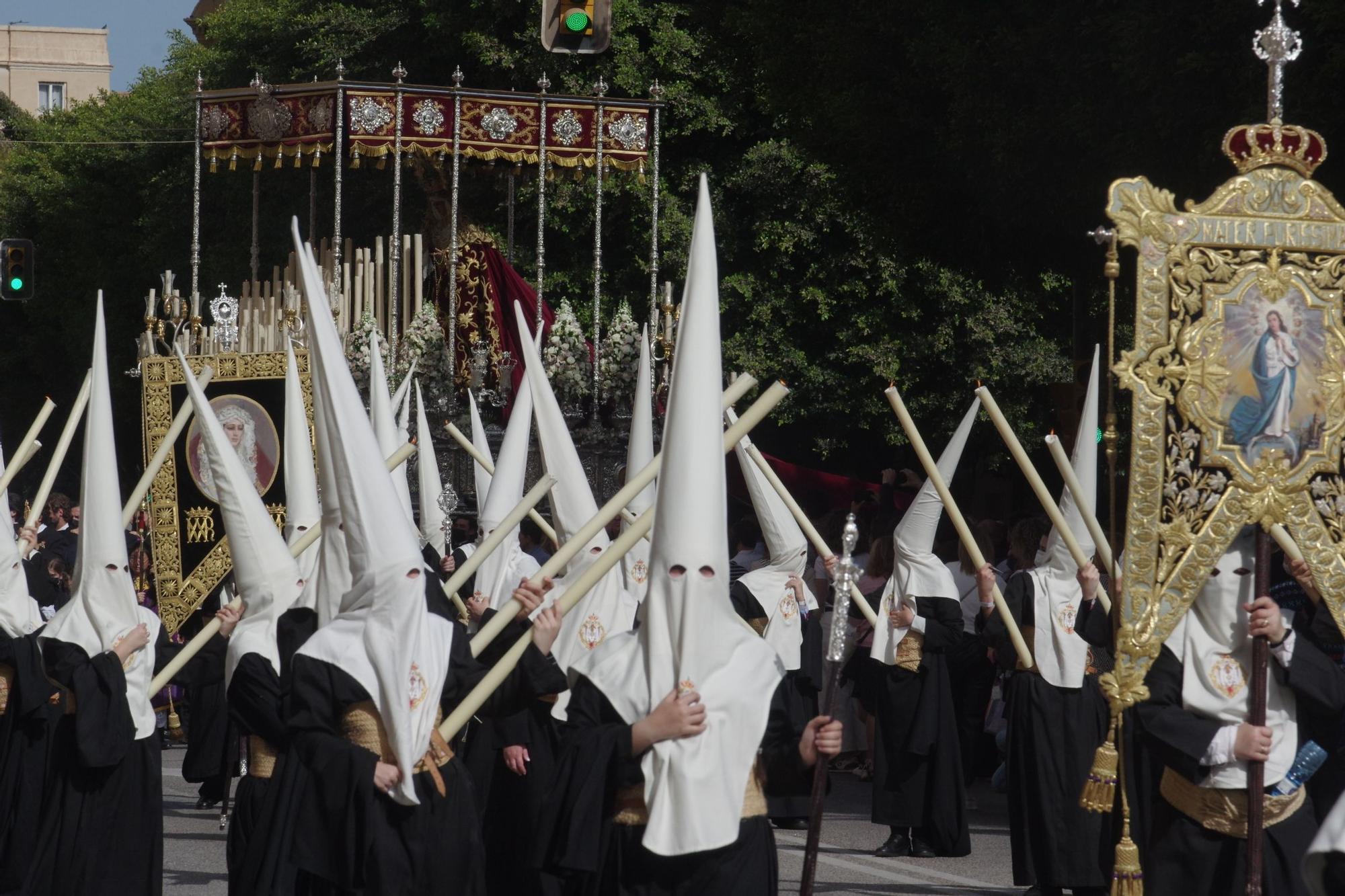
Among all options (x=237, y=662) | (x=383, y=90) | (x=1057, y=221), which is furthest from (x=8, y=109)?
(x=237, y=662)

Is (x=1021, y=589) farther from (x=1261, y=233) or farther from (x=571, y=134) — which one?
(x=571, y=134)

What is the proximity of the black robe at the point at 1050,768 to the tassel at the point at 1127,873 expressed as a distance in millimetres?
2830

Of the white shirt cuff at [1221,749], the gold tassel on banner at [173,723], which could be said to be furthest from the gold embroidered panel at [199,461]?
the white shirt cuff at [1221,749]

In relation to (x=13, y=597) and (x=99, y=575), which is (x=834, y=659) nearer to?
(x=99, y=575)

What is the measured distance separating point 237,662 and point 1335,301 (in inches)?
162

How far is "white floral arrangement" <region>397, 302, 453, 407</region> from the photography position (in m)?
18.8

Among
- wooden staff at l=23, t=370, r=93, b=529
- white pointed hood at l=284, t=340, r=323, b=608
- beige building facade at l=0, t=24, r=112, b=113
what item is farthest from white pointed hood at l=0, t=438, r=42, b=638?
beige building facade at l=0, t=24, r=112, b=113

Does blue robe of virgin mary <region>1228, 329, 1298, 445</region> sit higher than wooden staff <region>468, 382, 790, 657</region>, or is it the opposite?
blue robe of virgin mary <region>1228, 329, 1298, 445</region>

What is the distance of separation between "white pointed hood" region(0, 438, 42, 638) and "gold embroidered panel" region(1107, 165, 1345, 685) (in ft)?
18.1

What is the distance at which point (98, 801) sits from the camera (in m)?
8.37

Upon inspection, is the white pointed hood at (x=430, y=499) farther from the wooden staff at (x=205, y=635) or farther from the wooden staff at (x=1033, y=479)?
the wooden staff at (x=1033, y=479)

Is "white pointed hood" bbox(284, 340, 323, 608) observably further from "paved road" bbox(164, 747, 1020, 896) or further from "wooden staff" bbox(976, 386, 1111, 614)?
"wooden staff" bbox(976, 386, 1111, 614)

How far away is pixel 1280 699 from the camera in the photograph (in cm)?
643

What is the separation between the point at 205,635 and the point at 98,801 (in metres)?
0.87
